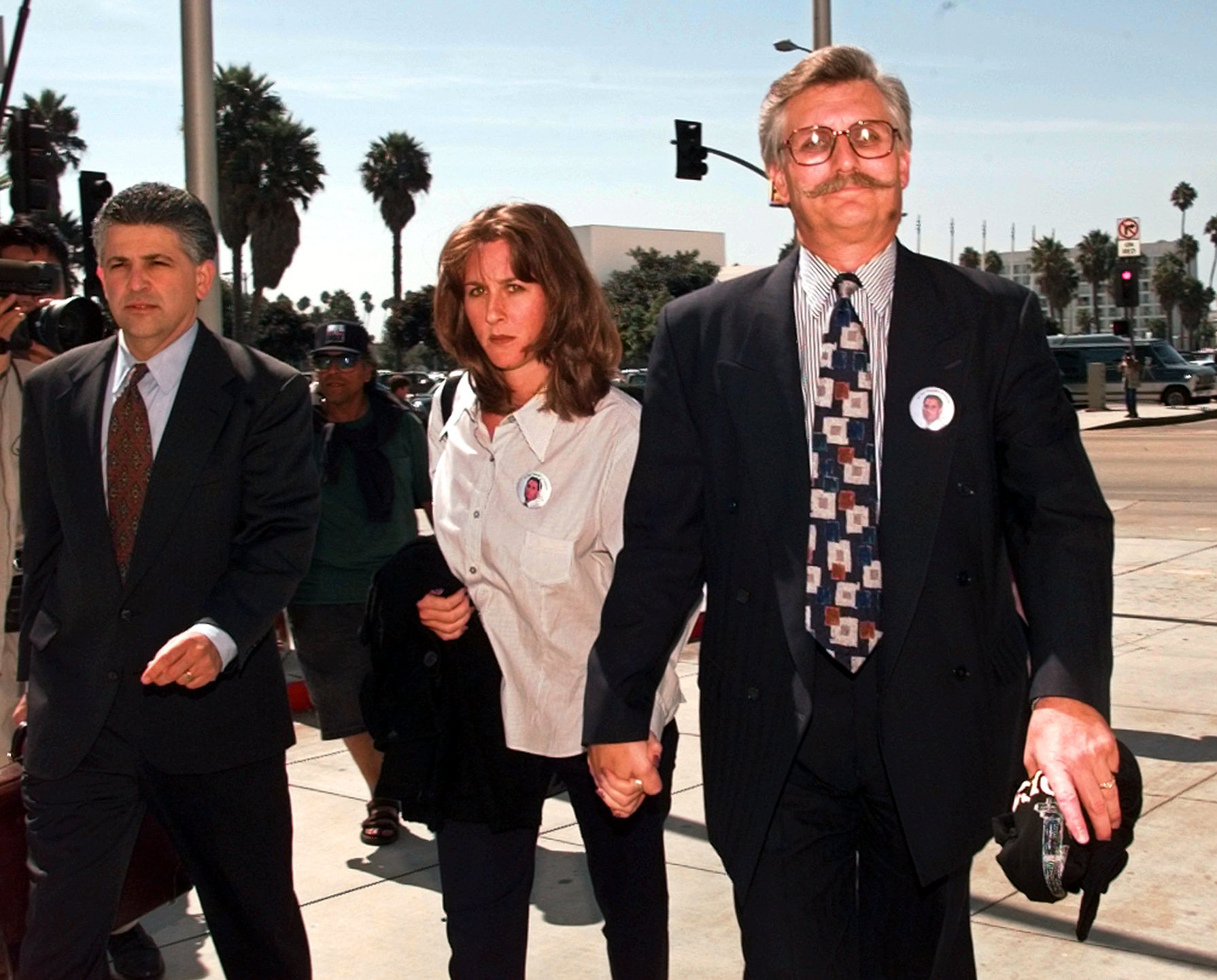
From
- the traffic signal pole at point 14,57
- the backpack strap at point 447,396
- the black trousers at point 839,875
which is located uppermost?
the traffic signal pole at point 14,57

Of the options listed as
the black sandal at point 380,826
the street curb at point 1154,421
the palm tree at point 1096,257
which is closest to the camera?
the black sandal at point 380,826

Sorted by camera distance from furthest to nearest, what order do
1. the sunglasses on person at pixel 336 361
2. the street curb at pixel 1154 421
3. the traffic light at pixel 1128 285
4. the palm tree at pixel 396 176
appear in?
the palm tree at pixel 396 176 → the street curb at pixel 1154 421 → the traffic light at pixel 1128 285 → the sunglasses on person at pixel 336 361

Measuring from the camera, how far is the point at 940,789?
8.05ft

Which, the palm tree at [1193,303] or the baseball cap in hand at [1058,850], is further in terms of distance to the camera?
the palm tree at [1193,303]

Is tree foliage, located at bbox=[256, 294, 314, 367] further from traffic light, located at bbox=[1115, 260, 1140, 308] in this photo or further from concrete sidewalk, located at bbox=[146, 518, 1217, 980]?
concrete sidewalk, located at bbox=[146, 518, 1217, 980]

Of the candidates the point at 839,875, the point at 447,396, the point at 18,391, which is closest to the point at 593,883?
the point at 839,875

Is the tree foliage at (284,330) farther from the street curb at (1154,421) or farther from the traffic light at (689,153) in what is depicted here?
the traffic light at (689,153)

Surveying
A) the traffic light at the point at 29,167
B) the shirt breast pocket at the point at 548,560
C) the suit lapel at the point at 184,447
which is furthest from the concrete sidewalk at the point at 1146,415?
the suit lapel at the point at 184,447

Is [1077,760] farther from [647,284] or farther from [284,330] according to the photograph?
[647,284]

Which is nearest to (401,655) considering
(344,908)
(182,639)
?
(182,639)

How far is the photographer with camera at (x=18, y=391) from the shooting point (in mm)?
3840

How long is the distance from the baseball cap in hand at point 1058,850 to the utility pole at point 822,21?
12390mm

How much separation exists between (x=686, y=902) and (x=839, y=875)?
2134 millimetres

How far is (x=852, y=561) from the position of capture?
2523 mm
